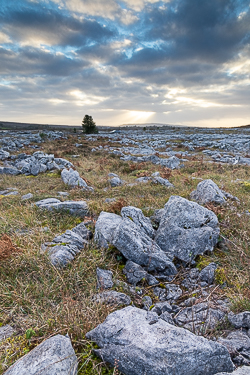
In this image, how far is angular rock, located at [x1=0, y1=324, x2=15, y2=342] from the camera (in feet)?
7.83

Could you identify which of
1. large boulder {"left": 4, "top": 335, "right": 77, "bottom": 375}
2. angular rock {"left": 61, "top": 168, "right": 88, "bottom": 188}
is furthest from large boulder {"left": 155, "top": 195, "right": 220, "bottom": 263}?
angular rock {"left": 61, "top": 168, "right": 88, "bottom": 188}

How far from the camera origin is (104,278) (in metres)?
3.44

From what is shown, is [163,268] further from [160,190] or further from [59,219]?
[160,190]

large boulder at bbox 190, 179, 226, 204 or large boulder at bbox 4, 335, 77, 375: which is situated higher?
large boulder at bbox 190, 179, 226, 204

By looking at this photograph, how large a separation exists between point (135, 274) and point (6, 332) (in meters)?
1.94

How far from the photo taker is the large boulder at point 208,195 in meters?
5.91

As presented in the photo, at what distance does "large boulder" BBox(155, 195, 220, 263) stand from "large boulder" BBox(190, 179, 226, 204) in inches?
47.9

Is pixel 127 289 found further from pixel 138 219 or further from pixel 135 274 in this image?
pixel 138 219

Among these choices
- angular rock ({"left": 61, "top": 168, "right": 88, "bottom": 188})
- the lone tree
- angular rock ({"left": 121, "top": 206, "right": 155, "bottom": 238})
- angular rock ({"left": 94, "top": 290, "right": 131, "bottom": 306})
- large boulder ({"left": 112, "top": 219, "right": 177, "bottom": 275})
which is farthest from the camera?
the lone tree

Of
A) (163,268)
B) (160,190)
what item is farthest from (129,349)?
(160,190)

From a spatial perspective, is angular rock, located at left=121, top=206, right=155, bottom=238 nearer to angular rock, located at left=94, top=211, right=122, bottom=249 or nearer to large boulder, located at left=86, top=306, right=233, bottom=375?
angular rock, located at left=94, top=211, right=122, bottom=249

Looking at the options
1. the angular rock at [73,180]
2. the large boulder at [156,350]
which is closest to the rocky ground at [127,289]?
the large boulder at [156,350]

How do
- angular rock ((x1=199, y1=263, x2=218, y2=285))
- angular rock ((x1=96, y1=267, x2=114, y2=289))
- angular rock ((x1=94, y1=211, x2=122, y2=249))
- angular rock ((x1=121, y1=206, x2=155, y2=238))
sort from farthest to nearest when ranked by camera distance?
1. angular rock ((x1=121, y1=206, x2=155, y2=238))
2. angular rock ((x1=94, y1=211, x2=122, y2=249))
3. angular rock ((x1=199, y1=263, x2=218, y2=285))
4. angular rock ((x1=96, y1=267, x2=114, y2=289))

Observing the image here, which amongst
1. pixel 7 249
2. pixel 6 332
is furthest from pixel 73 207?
pixel 6 332
